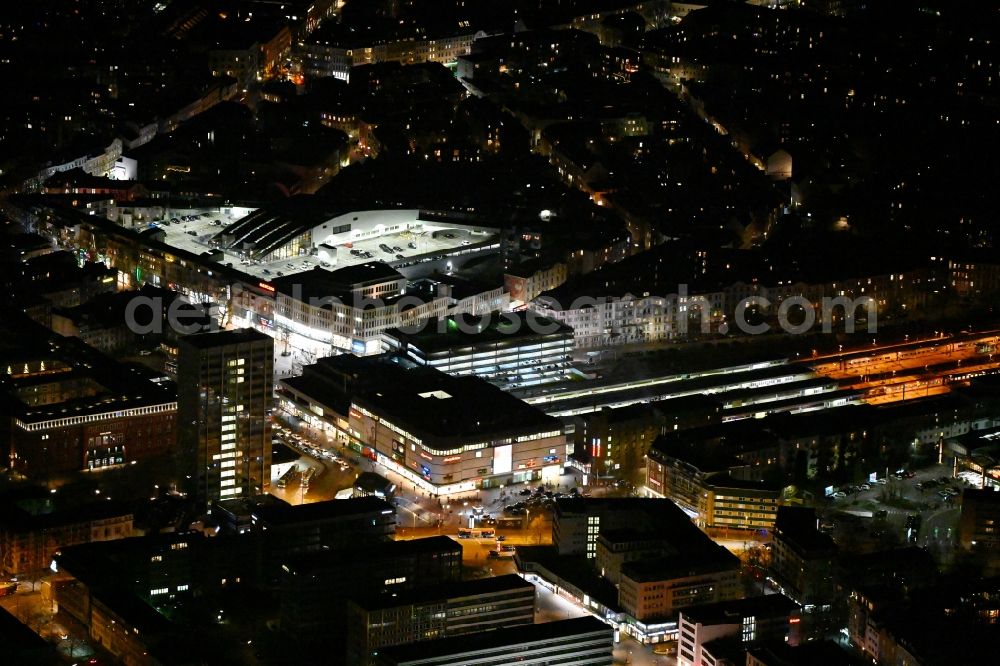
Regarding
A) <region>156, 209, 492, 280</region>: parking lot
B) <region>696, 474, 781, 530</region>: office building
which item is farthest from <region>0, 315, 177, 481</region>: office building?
<region>696, 474, 781, 530</region>: office building

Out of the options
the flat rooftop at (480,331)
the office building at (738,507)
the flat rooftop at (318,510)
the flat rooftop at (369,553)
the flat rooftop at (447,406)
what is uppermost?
the flat rooftop at (480,331)

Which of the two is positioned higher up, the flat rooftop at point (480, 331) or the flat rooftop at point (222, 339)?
the flat rooftop at point (222, 339)

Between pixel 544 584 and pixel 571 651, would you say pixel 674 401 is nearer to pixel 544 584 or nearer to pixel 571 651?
pixel 544 584

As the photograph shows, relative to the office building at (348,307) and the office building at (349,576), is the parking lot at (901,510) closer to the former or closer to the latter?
the office building at (349,576)

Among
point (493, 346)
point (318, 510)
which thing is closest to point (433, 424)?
point (318, 510)

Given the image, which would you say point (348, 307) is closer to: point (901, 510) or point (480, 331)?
point (480, 331)

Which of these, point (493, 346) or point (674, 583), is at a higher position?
point (493, 346)

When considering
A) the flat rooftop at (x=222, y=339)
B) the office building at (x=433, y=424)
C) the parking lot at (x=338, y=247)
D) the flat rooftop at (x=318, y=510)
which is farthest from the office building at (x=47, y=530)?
the parking lot at (x=338, y=247)
